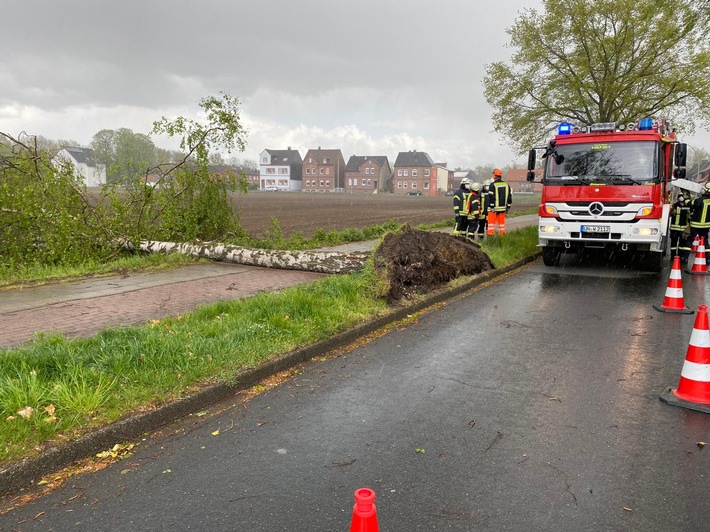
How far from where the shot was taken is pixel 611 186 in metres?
10.5

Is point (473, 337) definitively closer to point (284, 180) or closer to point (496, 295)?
point (496, 295)

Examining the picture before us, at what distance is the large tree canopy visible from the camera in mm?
17750

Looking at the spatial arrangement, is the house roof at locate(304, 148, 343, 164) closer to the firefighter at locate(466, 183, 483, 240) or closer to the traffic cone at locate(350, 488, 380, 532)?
the firefighter at locate(466, 183, 483, 240)

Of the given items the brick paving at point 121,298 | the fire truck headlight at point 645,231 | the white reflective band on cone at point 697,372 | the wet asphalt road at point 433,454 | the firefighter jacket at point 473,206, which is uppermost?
the firefighter jacket at point 473,206

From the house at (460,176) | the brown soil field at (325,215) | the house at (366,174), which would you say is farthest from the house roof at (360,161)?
the brown soil field at (325,215)

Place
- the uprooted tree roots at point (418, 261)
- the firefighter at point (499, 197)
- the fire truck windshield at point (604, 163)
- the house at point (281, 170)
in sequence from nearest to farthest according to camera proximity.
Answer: the uprooted tree roots at point (418, 261) < the fire truck windshield at point (604, 163) < the firefighter at point (499, 197) < the house at point (281, 170)

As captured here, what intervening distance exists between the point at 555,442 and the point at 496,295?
18.2 ft

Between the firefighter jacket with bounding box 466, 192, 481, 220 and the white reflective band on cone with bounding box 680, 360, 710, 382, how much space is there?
8972 millimetres

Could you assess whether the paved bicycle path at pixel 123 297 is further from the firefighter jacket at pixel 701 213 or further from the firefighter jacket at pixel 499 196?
the firefighter jacket at pixel 701 213

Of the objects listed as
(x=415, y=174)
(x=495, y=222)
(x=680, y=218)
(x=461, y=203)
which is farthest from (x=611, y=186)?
(x=415, y=174)

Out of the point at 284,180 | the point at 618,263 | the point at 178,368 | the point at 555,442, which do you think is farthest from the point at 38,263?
the point at 284,180

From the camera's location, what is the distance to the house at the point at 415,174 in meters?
111

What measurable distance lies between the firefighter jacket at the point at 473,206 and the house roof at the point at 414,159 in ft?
331

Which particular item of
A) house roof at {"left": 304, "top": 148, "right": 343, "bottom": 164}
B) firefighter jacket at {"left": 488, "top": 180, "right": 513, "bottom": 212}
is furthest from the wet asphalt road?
house roof at {"left": 304, "top": 148, "right": 343, "bottom": 164}
